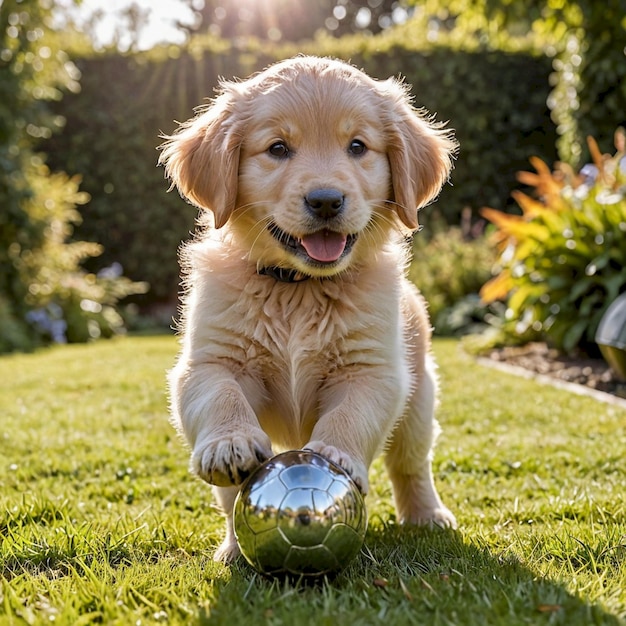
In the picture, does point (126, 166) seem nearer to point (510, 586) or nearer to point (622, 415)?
point (622, 415)

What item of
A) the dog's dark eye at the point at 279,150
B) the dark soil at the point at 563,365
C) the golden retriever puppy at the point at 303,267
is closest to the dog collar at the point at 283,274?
the golden retriever puppy at the point at 303,267

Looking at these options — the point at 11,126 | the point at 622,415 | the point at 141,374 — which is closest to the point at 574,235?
the point at 622,415

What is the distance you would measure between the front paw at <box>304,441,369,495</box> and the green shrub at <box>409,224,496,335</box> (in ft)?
25.9

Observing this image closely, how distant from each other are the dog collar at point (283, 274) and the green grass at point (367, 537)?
975 millimetres

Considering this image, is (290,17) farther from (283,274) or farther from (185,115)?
(283,274)

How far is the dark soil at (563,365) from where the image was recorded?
6062mm

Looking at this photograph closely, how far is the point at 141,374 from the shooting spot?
696cm

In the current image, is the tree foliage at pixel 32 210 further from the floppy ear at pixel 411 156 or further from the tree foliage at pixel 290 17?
the tree foliage at pixel 290 17

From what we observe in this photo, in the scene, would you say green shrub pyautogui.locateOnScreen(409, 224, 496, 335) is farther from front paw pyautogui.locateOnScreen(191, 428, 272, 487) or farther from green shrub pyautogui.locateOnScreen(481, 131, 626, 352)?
front paw pyautogui.locateOnScreen(191, 428, 272, 487)

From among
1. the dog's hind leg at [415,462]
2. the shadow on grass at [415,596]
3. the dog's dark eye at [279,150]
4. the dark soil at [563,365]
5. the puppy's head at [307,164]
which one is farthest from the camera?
the dark soil at [563,365]

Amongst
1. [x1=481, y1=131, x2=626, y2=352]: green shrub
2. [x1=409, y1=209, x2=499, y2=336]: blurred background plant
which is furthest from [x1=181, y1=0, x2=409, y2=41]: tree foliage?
[x1=481, y1=131, x2=626, y2=352]: green shrub

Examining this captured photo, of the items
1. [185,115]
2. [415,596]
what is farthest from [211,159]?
[185,115]

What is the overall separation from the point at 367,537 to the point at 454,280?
812cm

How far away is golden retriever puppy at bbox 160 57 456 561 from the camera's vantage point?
2705 millimetres
